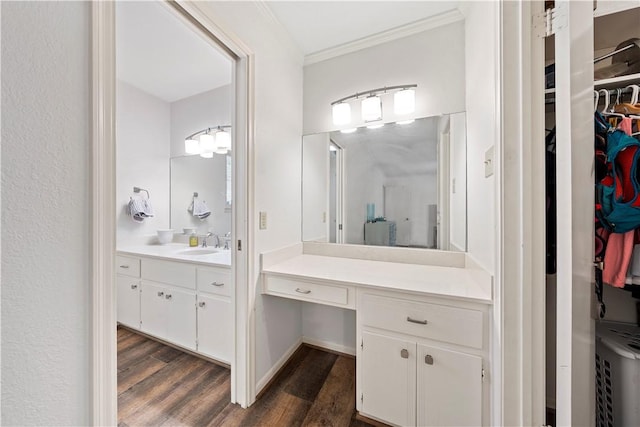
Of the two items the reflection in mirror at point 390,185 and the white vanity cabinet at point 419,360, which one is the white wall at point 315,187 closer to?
the reflection in mirror at point 390,185

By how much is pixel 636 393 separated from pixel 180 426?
2041 millimetres

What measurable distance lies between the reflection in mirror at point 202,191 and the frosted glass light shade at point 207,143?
0.09m

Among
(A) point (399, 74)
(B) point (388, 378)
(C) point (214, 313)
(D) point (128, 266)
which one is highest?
(A) point (399, 74)

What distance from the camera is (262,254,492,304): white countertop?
115 centimetres

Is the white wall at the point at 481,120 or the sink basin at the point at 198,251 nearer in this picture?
the white wall at the point at 481,120

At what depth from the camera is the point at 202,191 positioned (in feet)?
8.79

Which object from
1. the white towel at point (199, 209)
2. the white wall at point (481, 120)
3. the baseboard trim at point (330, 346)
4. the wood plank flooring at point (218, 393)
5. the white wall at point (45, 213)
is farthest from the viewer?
the white towel at point (199, 209)

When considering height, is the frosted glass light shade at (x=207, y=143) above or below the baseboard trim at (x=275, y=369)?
above

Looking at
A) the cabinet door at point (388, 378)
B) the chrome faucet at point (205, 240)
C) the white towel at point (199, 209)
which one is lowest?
the cabinet door at point (388, 378)

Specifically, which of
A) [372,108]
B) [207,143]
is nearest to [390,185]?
[372,108]

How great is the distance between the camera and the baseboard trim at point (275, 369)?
1.54 m

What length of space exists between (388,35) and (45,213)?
2.13 meters

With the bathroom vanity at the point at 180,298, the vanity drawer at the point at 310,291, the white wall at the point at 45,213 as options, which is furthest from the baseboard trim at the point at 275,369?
the white wall at the point at 45,213

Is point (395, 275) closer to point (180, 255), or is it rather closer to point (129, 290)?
point (180, 255)
